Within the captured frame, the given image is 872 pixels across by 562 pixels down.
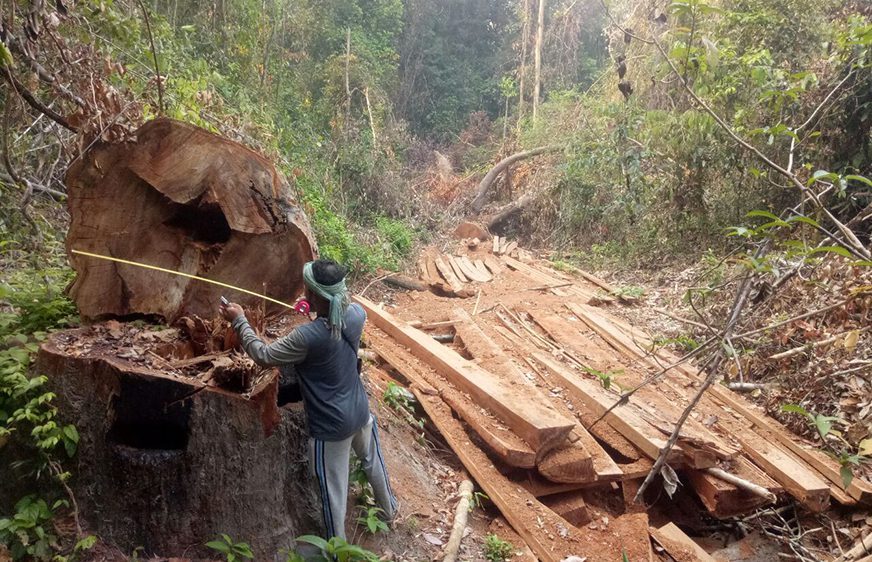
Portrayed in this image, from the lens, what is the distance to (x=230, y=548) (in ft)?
9.03

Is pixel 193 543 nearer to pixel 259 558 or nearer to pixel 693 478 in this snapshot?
pixel 259 558

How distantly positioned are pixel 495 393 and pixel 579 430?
0.69 metres

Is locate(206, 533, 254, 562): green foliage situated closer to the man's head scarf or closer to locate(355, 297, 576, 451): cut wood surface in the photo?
the man's head scarf

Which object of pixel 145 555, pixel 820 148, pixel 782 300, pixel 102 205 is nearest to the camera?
pixel 145 555

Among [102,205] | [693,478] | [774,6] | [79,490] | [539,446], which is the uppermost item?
[774,6]

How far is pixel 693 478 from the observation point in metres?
4.34

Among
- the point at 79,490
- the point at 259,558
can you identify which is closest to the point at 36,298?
the point at 79,490

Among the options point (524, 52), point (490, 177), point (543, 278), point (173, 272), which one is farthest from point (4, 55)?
point (524, 52)

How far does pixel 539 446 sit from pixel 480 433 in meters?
0.50

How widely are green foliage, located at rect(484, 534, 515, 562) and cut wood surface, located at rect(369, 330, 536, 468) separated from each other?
1.87ft

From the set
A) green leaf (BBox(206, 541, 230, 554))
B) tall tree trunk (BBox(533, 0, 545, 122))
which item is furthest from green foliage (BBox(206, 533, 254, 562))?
tall tree trunk (BBox(533, 0, 545, 122))

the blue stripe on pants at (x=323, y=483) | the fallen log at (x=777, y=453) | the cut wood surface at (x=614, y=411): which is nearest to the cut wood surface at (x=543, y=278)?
the fallen log at (x=777, y=453)

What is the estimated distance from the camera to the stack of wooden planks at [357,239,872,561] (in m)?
4.06

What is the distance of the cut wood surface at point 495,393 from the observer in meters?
4.10
